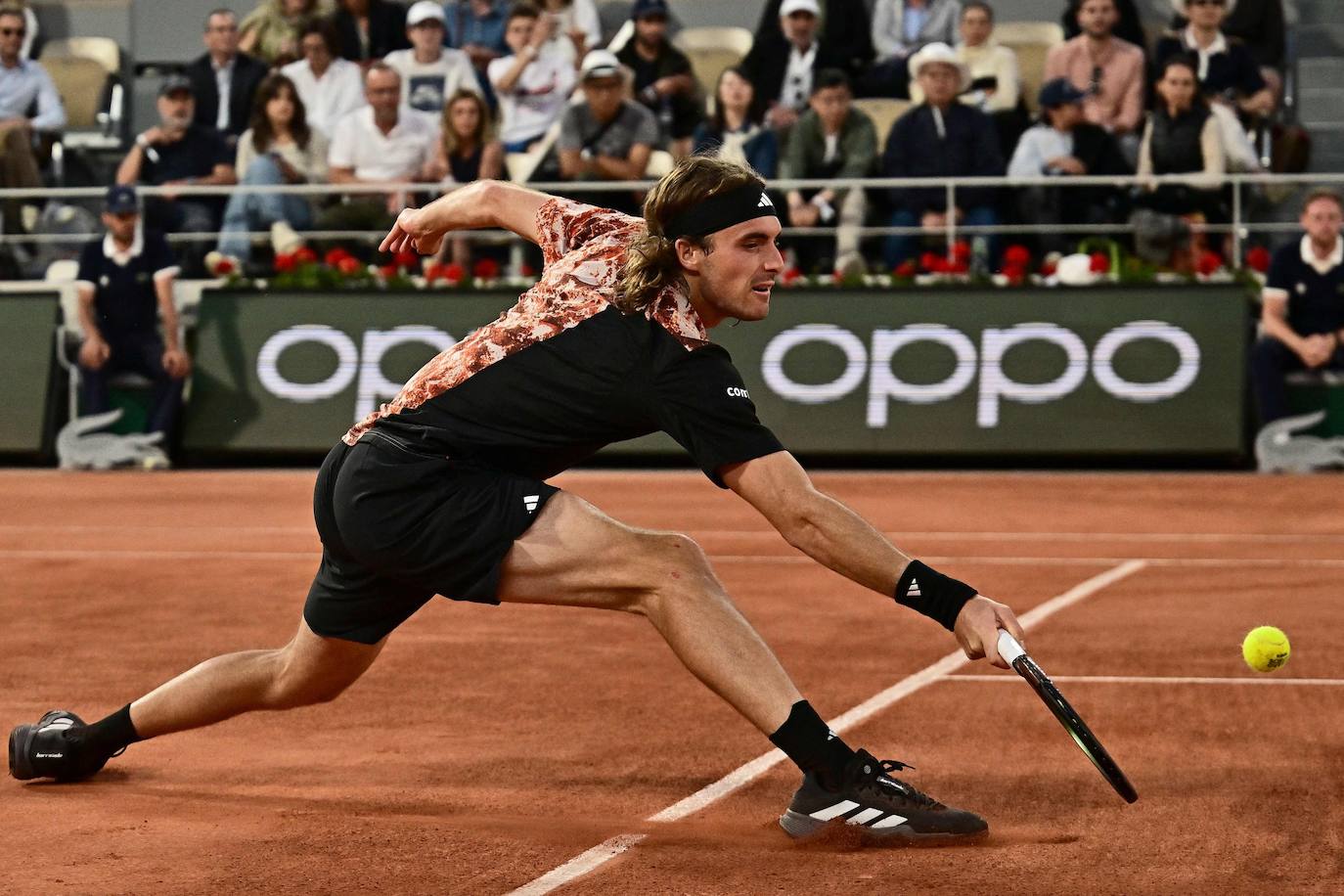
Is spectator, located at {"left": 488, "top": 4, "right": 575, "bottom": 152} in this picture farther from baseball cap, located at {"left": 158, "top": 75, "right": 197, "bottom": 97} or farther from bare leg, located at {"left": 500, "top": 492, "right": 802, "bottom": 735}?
bare leg, located at {"left": 500, "top": 492, "right": 802, "bottom": 735}

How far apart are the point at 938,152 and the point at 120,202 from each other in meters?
6.99

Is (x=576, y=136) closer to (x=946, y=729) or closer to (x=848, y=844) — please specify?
(x=946, y=729)

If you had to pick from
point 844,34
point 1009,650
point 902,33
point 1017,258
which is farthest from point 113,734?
point 902,33

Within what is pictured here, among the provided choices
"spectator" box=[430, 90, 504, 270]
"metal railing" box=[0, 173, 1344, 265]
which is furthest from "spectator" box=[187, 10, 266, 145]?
"spectator" box=[430, 90, 504, 270]

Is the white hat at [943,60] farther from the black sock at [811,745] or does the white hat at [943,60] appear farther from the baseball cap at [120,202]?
the black sock at [811,745]

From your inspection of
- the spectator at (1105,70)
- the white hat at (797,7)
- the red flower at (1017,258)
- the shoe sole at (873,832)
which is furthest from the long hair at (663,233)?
the white hat at (797,7)

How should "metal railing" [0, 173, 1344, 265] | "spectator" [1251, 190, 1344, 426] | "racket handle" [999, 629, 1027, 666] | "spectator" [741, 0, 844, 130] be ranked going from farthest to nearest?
"spectator" [741, 0, 844, 130] < "metal railing" [0, 173, 1344, 265] < "spectator" [1251, 190, 1344, 426] < "racket handle" [999, 629, 1027, 666]

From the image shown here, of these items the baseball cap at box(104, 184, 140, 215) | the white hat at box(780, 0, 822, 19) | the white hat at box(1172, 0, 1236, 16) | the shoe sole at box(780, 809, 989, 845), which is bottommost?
the shoe sole at box(780, 809, 989, 845)

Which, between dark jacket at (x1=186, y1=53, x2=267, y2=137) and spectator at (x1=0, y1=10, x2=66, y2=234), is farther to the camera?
spectator at (x1=0, y1=10, x2=66, y2=234)

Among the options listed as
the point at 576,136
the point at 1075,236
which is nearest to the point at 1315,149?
the point at 1075,236

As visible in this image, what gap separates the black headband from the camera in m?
5.11

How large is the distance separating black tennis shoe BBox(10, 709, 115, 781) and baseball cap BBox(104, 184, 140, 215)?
1179 cm

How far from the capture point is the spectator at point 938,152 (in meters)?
17.1

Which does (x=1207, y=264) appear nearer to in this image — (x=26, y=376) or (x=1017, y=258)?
(x=1017, y=258)
